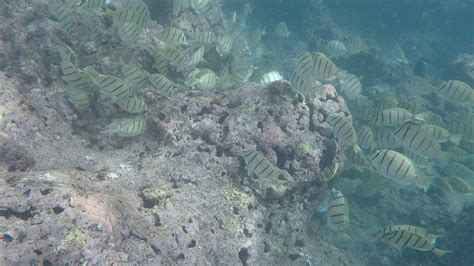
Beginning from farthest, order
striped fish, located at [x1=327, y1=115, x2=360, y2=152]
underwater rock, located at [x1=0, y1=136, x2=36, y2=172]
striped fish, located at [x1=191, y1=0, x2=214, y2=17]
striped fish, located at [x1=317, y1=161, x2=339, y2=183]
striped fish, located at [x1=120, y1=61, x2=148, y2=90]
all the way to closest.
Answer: striped fish, located at [x1=191, y1=0, x2=214, y2=17] → striped fish, located at [x1=120, y1=61, x2=148, y2=90] → striped fish, located at [x1=317, y1=161, x2=339, y2=183] → striped fish, located at [x1=327, y1=115, x2=360, y2=152] → underwater rock, located at [x1=0, y1=136, x2=36, y2=172]

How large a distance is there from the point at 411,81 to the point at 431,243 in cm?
480

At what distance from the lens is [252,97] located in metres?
5.41

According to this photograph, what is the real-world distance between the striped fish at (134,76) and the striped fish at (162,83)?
0.60 ft

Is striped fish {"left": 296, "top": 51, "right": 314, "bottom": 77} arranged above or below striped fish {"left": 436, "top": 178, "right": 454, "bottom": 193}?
above

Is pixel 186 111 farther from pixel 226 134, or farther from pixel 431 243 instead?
A: pixel 431 243

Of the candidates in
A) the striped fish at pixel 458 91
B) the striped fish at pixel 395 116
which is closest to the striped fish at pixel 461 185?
the striped fish at pixel 458 91

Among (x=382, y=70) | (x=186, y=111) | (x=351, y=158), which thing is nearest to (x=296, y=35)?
(x=382, y=70)

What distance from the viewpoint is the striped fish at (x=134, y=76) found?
5.25m

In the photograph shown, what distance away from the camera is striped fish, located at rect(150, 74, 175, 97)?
5301 mm

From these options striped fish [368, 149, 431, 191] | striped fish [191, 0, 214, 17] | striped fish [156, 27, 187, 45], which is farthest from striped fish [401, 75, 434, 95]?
striped fish [156, 27, 187, 45]

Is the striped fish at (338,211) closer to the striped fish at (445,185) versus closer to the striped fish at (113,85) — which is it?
the striped fish at (113,85)

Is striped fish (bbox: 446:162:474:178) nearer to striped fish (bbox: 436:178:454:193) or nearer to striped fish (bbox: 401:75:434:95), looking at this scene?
striped fish (bbox: 436:178:454:193)

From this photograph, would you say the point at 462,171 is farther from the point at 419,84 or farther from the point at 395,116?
the point at 395,116

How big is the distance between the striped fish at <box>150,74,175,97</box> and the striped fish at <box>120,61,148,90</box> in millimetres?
184
